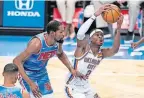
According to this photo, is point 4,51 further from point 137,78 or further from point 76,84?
point 76,84

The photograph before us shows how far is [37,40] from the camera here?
5.14 metres

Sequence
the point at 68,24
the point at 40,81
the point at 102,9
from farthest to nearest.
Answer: the point at 68,24, the point at 102,9, the point at 40,81

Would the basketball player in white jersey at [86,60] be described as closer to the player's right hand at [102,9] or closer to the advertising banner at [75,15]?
the player's right hand at [102,9]

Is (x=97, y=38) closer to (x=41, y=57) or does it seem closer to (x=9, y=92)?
(x=41, y=57)

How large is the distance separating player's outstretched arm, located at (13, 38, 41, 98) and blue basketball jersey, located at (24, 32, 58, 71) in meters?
0.07

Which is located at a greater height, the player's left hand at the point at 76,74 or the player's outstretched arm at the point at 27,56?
the player's outstretched arm at the point at 27,56

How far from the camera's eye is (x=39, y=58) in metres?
5.21

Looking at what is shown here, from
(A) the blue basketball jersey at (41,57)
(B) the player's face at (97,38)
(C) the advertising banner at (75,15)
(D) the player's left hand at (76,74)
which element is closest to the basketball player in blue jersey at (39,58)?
(A) the blue basketball jersey at (41,57)

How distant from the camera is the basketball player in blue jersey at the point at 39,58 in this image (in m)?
4.96

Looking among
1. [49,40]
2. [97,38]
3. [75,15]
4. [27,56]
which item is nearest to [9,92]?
[27,56]

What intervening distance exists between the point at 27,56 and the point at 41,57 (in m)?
0.24

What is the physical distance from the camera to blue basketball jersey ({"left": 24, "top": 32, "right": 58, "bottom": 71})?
17.0 ft

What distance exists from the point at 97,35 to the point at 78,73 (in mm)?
539

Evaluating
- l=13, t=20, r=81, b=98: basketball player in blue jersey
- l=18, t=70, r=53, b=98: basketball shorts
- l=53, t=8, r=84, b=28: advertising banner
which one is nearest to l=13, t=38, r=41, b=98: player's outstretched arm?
l=13, t=20, r=81, b=98: basketball player in blue jersey
